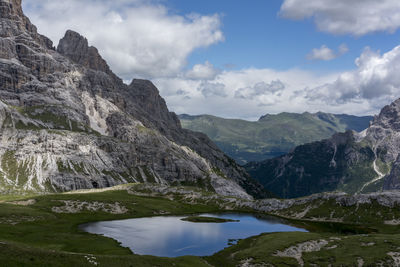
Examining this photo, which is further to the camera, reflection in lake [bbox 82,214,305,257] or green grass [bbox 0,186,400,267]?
reflection in lake [bbox 82,214,305,257]

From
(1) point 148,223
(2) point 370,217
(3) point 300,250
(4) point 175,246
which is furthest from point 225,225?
(2) point 370,217

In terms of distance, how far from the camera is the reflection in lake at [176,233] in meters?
108

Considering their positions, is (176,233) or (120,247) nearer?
(120,247)

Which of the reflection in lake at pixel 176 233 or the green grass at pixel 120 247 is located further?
the reflection in lake at pixel 176 233

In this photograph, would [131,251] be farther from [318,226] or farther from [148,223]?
[318,226]

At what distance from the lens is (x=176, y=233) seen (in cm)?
13475

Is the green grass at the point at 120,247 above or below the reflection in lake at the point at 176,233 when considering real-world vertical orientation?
above

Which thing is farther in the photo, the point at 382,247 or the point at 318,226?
the point at 318,226

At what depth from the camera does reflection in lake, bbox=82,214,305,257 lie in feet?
356

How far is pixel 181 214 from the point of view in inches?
7682

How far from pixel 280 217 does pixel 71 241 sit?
5120 inches

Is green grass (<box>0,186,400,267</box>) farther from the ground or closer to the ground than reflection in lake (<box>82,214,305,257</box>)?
farther from the ground

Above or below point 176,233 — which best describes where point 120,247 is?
above

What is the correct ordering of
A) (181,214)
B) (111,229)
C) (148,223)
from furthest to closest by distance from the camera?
(181,214) → (148,223) → (111,229)
